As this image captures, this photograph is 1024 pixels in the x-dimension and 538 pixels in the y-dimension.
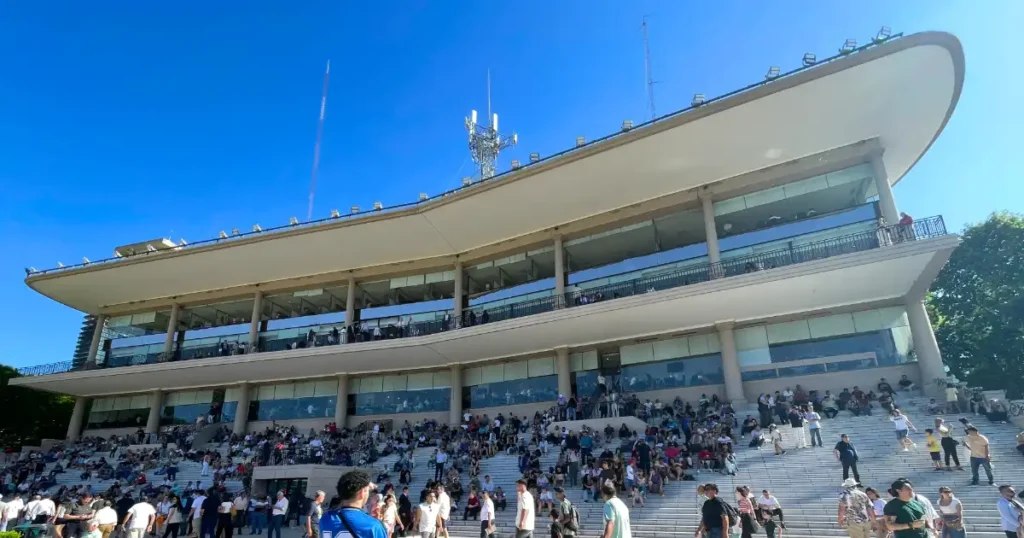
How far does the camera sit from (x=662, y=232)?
77.7 ft

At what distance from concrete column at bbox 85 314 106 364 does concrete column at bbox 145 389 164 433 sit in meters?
3.90

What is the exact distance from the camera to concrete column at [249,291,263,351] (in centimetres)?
2974

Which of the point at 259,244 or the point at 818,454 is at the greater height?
the point at 259,244

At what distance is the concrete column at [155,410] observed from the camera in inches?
1252

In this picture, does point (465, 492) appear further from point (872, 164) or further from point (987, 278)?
point (987, 278)

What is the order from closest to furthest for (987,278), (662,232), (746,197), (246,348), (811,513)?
(811,513) → (746,197) → (662,232) → (987,278) → (246,348)

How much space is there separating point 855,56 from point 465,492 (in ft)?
53.0

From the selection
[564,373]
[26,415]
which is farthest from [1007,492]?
[26,415]

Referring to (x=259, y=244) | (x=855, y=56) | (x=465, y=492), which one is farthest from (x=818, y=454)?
(x=259, y=244)

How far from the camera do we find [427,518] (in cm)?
860

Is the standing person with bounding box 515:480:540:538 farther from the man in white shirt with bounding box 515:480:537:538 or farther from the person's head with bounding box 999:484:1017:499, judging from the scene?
the person's head with bounding box 999:484:1017:499

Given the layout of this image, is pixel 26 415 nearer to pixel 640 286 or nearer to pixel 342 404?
pixel 342 404

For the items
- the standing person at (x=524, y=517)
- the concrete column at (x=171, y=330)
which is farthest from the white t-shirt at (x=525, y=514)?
the concrete column at (x=171, y=330)

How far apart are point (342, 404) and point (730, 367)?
59.0ft
